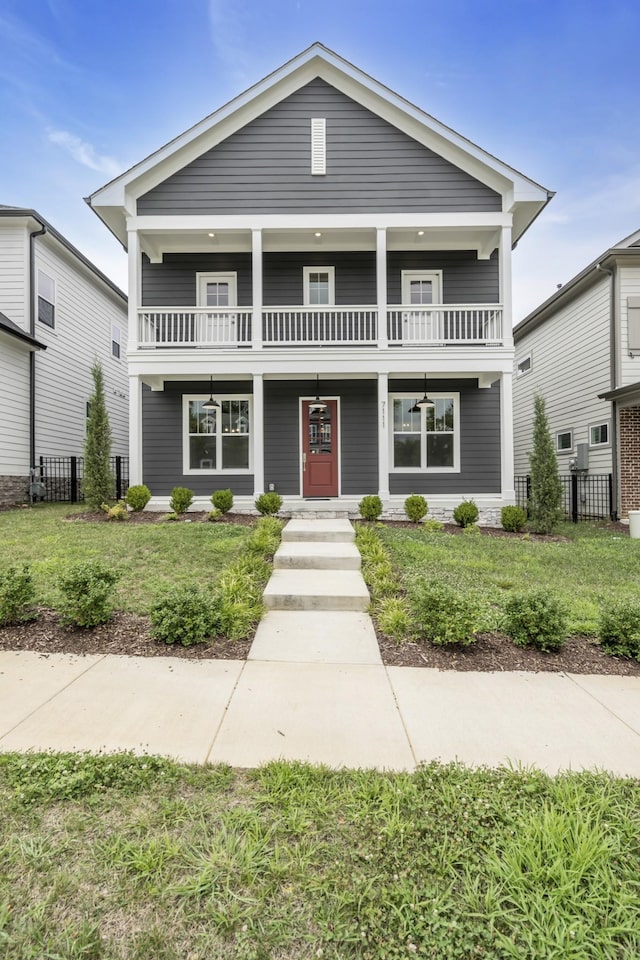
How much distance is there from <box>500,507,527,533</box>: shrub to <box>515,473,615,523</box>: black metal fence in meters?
2.57

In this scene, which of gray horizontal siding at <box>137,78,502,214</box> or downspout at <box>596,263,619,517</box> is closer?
gray horizontal siding at <box>137,78,502,214</box>

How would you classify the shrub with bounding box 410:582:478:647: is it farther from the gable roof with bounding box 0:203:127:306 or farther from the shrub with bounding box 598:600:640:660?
the gable roof with bounding box 0:203:127:306

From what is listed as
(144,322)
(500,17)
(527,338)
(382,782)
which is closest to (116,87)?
(144,322)

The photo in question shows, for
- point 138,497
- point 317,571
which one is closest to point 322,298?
point 138,497

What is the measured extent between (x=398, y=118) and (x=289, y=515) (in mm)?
9499

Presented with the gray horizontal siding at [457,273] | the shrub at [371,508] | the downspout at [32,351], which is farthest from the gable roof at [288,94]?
the shrub at [371,508]

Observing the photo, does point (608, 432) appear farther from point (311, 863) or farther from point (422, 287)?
point (311, 863)

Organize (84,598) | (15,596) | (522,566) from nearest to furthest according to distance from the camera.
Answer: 1. (84,598)
2. (15,596)
3. (522,566)

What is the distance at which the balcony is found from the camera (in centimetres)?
986

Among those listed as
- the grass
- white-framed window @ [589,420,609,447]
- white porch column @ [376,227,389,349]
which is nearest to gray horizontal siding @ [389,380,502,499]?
white porch column @ [376,227,389,349]

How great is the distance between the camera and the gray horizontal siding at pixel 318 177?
1014cm

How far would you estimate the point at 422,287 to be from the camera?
1103cm

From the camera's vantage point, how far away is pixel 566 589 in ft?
16.9

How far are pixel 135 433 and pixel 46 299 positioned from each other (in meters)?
6.63
